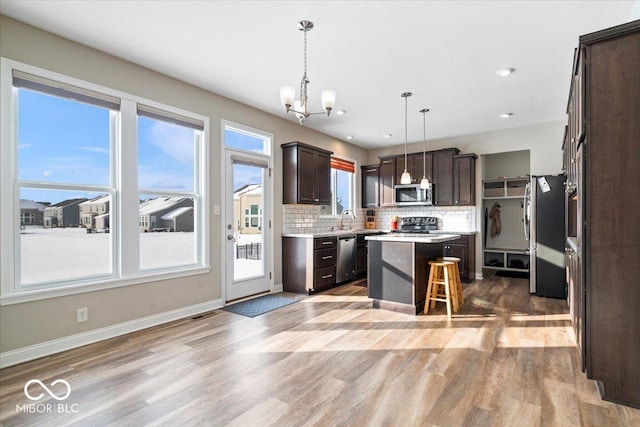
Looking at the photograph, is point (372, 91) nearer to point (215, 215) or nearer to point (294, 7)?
point (294, 7)

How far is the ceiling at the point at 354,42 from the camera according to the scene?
2.48 metres

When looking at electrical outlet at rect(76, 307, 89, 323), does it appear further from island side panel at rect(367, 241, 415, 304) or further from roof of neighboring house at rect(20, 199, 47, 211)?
island side panel at rect(367, 241, 415, 304)

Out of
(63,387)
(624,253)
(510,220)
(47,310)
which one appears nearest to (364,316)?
(624,253)

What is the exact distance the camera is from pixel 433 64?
3404 millimetres

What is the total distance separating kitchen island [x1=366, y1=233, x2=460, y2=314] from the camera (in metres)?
3.79

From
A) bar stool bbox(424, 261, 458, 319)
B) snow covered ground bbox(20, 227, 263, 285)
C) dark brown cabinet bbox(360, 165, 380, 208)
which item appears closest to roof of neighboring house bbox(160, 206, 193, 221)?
snow covered ground bbox(20, 227, 263, 285)

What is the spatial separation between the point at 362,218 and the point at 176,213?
4417 millimetres

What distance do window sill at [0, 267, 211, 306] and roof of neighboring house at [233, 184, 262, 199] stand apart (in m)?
1.12

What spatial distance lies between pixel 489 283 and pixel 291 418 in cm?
468

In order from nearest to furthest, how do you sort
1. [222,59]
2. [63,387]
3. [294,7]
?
[63,387] → [294,7] → [222,59]

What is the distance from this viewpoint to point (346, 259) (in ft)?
18.4

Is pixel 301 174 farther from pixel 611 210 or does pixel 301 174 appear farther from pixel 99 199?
pixel 611 210

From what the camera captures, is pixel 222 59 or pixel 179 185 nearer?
pixel 222 59

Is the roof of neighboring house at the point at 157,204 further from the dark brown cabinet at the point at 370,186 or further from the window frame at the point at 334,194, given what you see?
the dark brown cabinet at the point at 370,186
